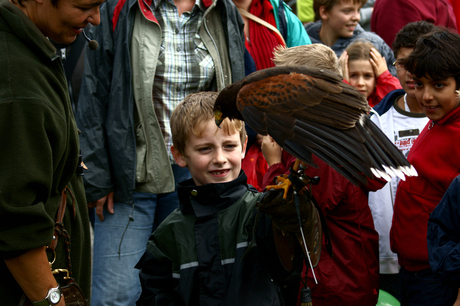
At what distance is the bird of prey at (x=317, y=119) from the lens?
192 cm

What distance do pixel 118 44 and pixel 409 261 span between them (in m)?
2.46

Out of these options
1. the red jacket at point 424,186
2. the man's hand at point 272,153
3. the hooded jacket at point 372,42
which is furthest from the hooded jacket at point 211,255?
the hooded jacket at point 372,42

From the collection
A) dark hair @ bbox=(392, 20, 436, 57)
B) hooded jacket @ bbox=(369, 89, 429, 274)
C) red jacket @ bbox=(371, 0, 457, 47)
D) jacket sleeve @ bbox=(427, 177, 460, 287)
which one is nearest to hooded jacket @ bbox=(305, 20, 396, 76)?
red jacket @ bbox=(371, 0, 457, 47)

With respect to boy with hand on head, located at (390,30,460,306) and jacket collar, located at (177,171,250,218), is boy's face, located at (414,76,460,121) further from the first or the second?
jacket collar, located at (177,171,250,218)

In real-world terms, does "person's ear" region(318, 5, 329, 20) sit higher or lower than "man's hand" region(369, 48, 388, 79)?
higher

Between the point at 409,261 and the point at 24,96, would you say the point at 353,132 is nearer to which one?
the point at 409,261

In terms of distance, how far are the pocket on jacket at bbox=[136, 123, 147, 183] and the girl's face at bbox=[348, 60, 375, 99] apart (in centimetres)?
201

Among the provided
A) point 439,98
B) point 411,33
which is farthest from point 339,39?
point 439,98

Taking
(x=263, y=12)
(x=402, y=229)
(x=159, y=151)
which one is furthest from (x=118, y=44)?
(x=402, y=229)

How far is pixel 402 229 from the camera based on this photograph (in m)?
2.67

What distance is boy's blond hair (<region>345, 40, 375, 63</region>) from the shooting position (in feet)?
12.9

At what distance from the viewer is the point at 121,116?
313 cm

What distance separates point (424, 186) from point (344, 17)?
7.94 ft

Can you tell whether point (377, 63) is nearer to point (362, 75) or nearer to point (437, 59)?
point (362, 75)
